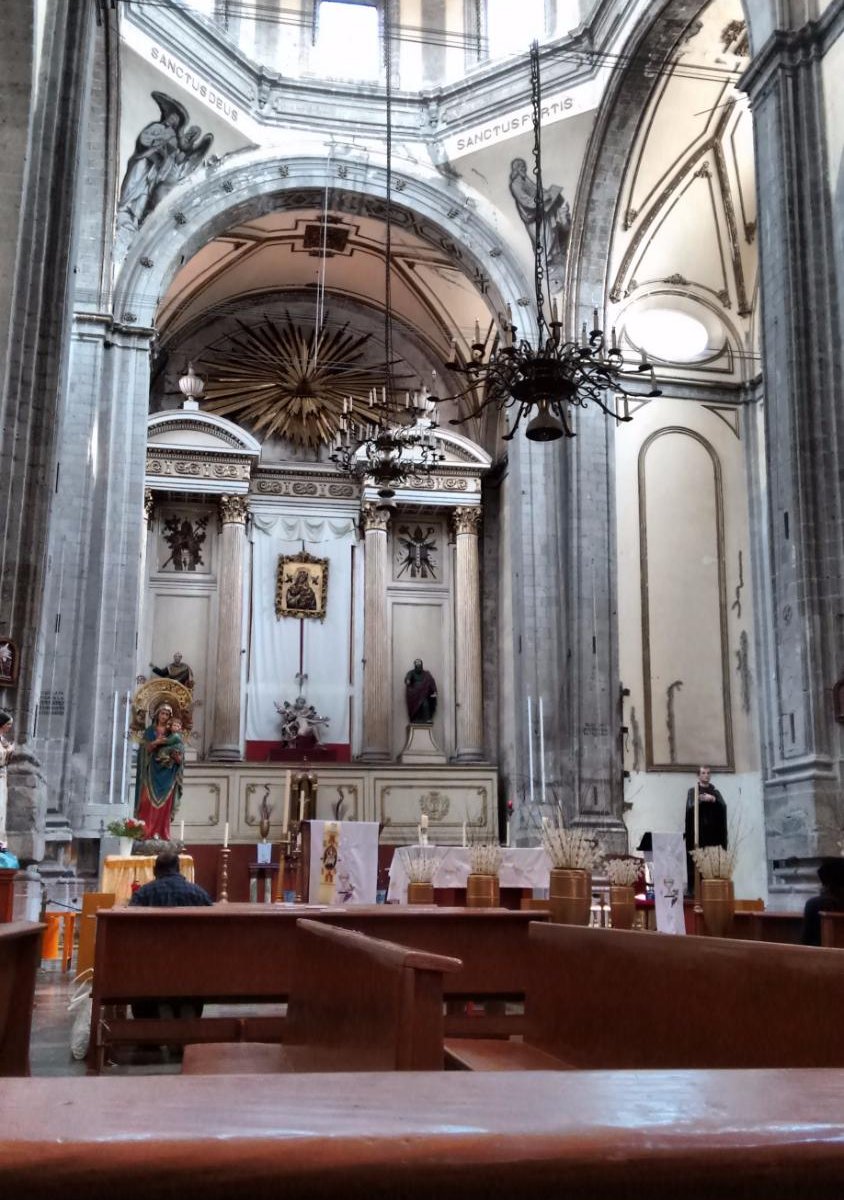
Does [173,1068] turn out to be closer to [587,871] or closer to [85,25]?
[587,871]

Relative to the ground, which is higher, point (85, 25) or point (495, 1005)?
point (85, 25)

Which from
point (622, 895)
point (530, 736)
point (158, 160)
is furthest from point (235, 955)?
point (158, 160)

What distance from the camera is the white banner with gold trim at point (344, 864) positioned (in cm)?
886

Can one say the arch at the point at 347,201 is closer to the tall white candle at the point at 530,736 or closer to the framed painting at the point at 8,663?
the tall white candle at the point at 530,736

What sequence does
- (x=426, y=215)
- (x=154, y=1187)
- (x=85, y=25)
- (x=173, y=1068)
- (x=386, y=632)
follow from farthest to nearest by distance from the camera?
(x=386, y=632)
(x=426, y=215)
(x=85, y=25)
(x=173, y=1068)
(x=154, y=1187)

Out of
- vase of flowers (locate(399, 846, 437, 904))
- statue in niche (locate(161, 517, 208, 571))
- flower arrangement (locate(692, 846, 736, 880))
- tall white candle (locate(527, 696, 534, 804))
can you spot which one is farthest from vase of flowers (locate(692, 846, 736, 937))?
statue in niche (locate(161, 517, 208, 571))

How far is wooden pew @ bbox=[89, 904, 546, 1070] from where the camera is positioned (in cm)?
432

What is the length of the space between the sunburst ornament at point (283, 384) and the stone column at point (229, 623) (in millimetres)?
1953

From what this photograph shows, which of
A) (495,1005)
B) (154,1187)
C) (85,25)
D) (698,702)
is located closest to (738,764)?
(698,702)

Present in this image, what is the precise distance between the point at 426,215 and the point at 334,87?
78.5 inches

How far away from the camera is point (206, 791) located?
15.8 metres

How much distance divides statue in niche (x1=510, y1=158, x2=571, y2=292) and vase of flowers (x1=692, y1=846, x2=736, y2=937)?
10.9m

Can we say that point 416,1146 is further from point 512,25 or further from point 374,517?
point 374,517

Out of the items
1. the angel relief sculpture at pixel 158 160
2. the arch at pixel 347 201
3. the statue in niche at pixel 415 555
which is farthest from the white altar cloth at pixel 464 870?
the statue in niche at pixel 415 555
